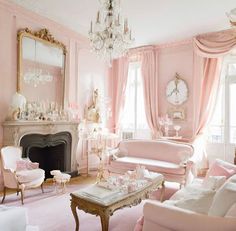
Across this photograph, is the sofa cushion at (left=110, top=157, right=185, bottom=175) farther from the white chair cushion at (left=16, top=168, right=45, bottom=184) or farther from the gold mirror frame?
the gold mirror frame

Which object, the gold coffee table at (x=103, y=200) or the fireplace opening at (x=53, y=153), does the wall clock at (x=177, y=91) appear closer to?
the fireplace opening at (x=53, y=153)

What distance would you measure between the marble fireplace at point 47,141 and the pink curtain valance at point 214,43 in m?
3.57

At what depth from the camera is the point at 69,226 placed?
3.02 m

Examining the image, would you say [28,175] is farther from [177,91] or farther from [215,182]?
[177,91]

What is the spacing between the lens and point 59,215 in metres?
3.34

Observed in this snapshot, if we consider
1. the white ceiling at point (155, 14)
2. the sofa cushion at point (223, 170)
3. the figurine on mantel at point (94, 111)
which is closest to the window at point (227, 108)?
the white ceiling at point (155, 14)

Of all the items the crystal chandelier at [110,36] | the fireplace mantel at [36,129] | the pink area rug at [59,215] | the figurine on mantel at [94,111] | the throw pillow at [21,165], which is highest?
the crystal chandelier at [110,36]

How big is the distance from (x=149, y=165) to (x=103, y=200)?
2173 millimetres

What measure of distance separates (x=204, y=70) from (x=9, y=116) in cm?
459

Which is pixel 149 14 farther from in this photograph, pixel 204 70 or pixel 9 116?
pixel 9 116

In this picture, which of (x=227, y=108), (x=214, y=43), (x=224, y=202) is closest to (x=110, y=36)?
(x=224, y=202)

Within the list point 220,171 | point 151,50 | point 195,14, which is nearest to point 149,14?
point 195,14

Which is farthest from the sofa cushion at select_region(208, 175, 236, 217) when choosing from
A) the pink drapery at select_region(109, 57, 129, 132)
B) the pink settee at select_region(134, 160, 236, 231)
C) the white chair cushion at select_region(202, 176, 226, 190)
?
the pink drapery at select_region(109, 57, 129, 132)

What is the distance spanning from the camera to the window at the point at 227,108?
5.61 metres
